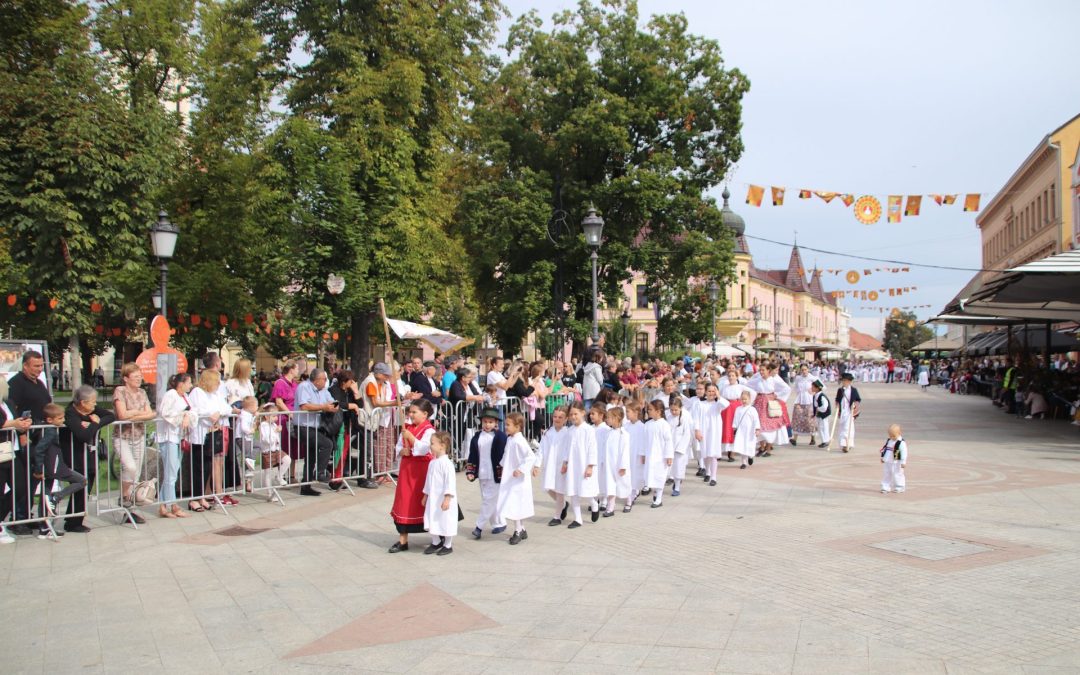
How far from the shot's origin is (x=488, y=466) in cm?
905

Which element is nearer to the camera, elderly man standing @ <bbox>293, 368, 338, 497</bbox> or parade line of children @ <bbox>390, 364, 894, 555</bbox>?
parade line of children @ <bbox>390, 364, 894, 555</bbox>

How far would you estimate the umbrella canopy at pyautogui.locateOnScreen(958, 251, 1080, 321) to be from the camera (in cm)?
1727

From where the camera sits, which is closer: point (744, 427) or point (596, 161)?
point (744, 427)

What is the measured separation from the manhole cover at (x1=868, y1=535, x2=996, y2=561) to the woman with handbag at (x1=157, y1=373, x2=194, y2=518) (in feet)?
25.1

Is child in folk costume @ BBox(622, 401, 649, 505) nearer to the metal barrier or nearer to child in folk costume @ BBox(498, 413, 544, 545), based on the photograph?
child in folk costume @ BBox(498, 413, 544, 545)

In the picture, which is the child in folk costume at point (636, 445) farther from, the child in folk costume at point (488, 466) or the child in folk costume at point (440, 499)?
the child in folk costume at point (440, 499)

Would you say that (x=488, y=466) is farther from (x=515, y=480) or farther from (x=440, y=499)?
(x=440, y=499)

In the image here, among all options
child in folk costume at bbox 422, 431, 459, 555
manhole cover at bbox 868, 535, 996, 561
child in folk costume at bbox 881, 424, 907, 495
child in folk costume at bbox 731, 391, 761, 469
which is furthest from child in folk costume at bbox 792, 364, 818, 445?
child in folk costume at bbox 422, 431, 459, 555

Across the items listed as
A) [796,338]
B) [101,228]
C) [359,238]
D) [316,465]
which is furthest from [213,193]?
[796,338]

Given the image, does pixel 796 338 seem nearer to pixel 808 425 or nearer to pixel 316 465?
pixel 808 425

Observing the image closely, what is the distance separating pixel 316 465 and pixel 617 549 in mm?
5222

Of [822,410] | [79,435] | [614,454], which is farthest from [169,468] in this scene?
[822,410]

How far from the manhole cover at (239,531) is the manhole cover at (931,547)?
6399mm

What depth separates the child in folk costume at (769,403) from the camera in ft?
54.2
